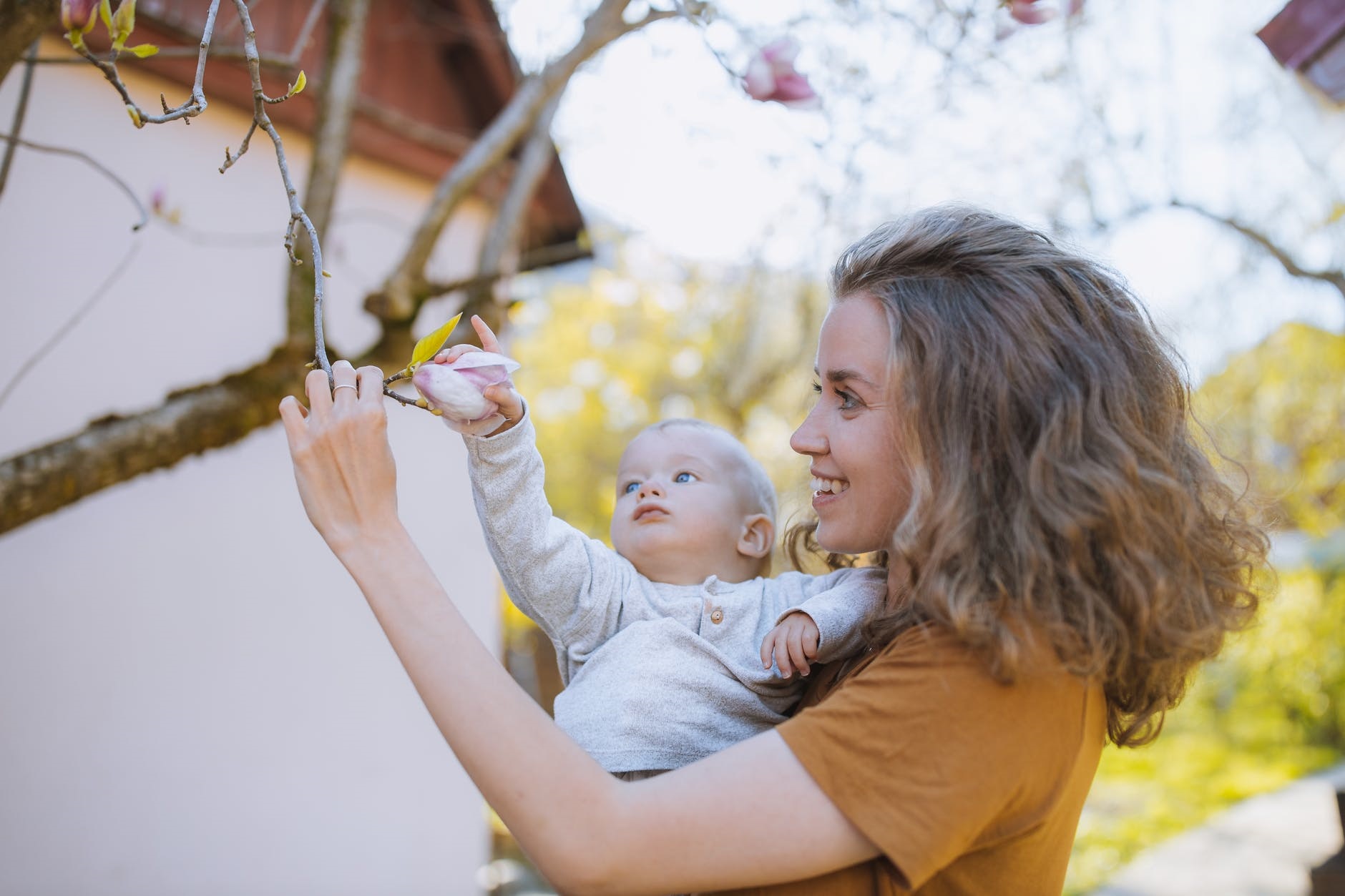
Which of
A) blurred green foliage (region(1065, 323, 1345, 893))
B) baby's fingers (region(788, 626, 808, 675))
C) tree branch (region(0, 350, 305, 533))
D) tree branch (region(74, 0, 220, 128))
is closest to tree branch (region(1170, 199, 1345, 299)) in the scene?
blurred green foliage (region(1065, 323, 1345, 893))

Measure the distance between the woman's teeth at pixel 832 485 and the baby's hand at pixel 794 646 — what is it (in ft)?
0.68

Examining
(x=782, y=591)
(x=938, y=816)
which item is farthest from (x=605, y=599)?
(x=938, y=816)

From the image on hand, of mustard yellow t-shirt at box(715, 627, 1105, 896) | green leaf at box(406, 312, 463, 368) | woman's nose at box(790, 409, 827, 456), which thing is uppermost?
green leaf at box(406, 312, 463, 368)

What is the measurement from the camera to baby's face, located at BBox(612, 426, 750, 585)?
190 centimetres

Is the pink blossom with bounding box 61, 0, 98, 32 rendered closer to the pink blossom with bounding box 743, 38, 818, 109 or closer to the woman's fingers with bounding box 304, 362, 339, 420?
the woman's fingers with bounding box 304, 362, 339, 420

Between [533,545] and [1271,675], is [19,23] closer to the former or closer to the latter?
[533,545]

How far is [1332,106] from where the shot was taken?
2.62m

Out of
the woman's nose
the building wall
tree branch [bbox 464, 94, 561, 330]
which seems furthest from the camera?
the building wall

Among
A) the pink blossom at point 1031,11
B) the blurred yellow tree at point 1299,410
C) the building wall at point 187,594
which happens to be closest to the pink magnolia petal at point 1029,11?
the pink blossom at point 1031,11

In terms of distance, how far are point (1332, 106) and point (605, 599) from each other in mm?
2337

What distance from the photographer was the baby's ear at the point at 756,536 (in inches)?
80.0

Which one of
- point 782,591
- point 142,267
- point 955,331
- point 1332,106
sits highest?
point 142,267

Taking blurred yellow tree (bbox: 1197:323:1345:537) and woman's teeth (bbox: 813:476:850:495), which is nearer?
woman's teeth (bbox: 813:476:850:495)

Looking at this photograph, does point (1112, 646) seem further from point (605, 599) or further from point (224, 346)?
point (224, 346)
